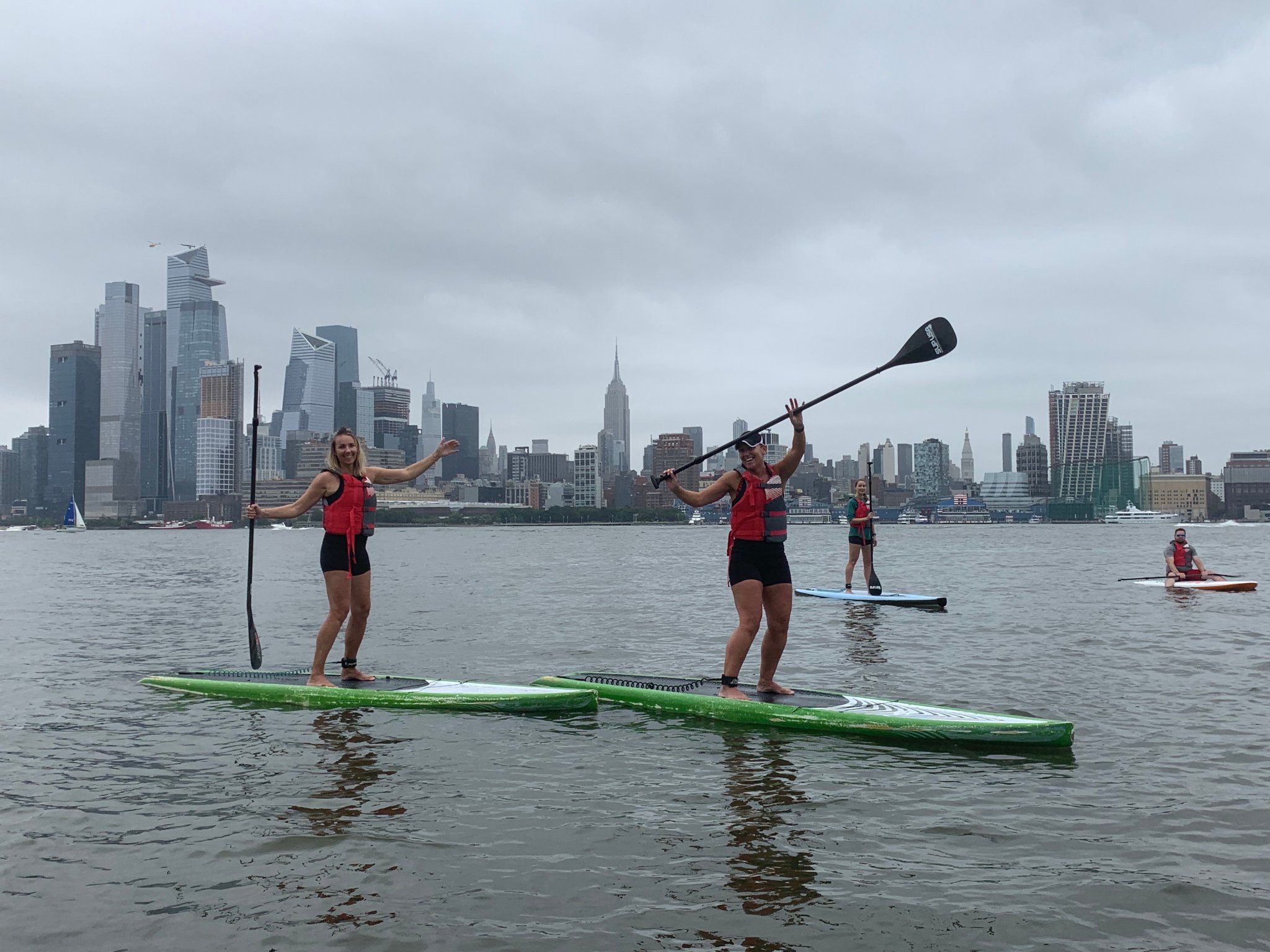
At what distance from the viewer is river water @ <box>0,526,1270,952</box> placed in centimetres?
478

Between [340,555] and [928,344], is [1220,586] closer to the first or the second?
[928,344]

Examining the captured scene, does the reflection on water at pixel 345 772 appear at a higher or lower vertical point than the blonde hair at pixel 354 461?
lower

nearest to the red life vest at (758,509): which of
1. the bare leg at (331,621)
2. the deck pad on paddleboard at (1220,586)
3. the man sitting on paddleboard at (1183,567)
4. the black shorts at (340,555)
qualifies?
the black shorts at (340,555)

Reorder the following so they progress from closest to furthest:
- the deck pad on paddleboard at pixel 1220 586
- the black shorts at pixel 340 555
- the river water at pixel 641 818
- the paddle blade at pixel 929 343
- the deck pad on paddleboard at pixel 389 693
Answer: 1. the river water at pixel 641 818
2. the deck pad on paddleboard at pixel 389 693
3. the black shorts at pixel 340 555
4. the paddle blade at pixel 929 343
5. the deck pad on paddleboard at pixel 1220 586

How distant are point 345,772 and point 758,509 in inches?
170

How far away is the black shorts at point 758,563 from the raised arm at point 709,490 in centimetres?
49

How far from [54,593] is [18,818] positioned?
94.5ft

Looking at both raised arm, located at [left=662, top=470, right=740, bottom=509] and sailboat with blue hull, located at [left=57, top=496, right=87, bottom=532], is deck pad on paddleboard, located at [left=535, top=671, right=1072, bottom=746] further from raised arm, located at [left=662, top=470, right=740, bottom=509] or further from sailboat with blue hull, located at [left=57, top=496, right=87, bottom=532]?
sailboat with blue hull, located at [left=57, top=496, right=87, bottom=532]

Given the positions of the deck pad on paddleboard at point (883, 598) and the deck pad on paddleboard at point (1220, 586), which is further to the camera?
the deck pad on paddleboard at point (1220, 586)

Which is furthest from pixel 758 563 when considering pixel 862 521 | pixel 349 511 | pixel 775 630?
pixel 862 521

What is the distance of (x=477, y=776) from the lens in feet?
24.6

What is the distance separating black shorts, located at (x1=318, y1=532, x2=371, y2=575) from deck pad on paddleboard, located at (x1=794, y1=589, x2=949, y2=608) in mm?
13757

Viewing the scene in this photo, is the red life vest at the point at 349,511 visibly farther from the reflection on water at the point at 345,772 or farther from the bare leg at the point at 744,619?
the bare leg at the point at 744,619

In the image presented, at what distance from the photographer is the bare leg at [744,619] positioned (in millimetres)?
8938
